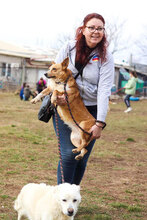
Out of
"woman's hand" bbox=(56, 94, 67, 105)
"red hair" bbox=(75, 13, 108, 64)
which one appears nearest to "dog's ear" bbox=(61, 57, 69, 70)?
"red hair" bbox=(75, 13, 108, 64)

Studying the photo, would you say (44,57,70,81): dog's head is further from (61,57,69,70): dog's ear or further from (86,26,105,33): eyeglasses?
(86,26,105,33): eyeglasses

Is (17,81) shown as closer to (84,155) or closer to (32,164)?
(32,164)

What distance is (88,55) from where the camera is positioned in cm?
374

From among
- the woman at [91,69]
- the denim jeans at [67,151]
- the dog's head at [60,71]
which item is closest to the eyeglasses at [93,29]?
the woman at [91,69]

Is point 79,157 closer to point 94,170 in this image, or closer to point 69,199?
point 69,199

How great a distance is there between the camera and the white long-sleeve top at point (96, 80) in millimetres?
3662

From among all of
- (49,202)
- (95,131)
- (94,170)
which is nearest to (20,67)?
(94,170)

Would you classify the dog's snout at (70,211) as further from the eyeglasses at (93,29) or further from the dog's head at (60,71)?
the eyeglasses at (93,29)

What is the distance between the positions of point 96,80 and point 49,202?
130 cm

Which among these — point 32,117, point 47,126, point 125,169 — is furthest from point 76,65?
point 32,117

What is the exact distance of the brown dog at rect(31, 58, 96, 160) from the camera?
3.74 m

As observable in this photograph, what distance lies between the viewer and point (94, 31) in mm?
3621

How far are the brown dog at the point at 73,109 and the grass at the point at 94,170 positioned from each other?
3.48ft

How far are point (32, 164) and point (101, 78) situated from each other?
3.36 meters
